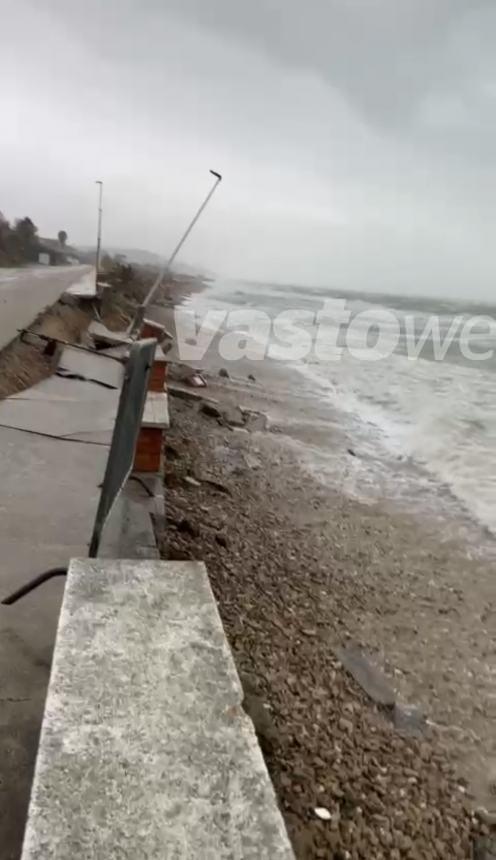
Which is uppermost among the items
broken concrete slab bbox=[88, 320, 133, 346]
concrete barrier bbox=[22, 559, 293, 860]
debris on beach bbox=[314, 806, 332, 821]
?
concrete barrier bbox=[22, 559, 293, 860]

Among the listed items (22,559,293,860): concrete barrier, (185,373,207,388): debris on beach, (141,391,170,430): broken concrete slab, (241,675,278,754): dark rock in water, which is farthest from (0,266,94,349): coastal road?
(22,559,293,860): concrete barrier

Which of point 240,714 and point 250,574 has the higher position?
point 240,714

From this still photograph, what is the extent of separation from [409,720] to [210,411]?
23.0ft

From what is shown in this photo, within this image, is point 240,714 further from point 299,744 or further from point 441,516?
point 441,516

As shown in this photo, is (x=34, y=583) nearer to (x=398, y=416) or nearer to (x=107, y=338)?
(x=107, y=338)

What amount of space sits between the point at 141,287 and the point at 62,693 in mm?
Answer: 31311

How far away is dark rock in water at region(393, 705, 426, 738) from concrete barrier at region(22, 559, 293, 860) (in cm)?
242

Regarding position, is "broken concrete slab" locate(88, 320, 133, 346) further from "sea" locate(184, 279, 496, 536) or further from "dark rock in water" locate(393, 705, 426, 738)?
"dark rock in water" locate(393, 705, 426, 738)

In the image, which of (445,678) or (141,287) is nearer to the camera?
(445,678)

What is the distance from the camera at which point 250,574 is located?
5.10 metres

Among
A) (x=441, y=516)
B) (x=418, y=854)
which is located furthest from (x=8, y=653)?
(x=441, y=516)

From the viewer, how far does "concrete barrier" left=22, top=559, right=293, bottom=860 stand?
118 centimetres

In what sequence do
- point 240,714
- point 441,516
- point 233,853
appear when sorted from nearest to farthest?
point 233,853 < point 240,714 < point 441,516

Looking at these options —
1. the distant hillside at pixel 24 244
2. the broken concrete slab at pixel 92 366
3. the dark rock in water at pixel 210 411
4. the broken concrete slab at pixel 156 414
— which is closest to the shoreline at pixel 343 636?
the broken concrete slab at pixel 156 414
